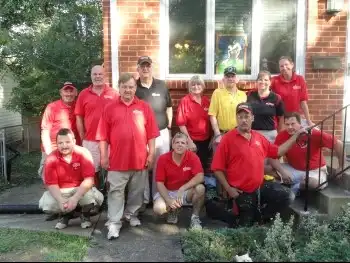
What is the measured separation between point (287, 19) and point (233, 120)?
218 cm

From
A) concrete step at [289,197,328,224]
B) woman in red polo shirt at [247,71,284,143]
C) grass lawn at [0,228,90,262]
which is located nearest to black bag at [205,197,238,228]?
concrete step at [289,197,328,224]

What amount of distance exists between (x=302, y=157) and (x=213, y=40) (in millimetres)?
2457

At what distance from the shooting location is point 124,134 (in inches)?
189

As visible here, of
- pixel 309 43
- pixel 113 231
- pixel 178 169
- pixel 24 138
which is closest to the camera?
pixel 113 231

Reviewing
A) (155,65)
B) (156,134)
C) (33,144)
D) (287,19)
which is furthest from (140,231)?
(33,144)

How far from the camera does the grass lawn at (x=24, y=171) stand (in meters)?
8.33

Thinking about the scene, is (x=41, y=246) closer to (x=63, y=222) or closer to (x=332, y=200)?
(x=63, y=222)

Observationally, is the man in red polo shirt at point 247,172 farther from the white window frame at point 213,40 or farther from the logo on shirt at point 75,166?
the white window frame at point 213,40

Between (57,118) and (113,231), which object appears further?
(57,118)

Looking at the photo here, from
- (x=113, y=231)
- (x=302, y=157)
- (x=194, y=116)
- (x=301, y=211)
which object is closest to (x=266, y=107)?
(x=302, y=157)

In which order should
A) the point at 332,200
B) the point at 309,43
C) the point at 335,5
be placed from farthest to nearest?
the point at 309,43 → the point at 335,5 → the point at 332,200

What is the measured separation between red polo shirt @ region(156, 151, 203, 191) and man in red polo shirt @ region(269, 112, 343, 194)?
999mm

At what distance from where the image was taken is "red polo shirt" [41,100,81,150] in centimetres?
566

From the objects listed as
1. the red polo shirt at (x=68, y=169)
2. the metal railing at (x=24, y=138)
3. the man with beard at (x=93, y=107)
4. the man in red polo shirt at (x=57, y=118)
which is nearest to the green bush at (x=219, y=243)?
the red polo shirt at (x=68, y=169)
